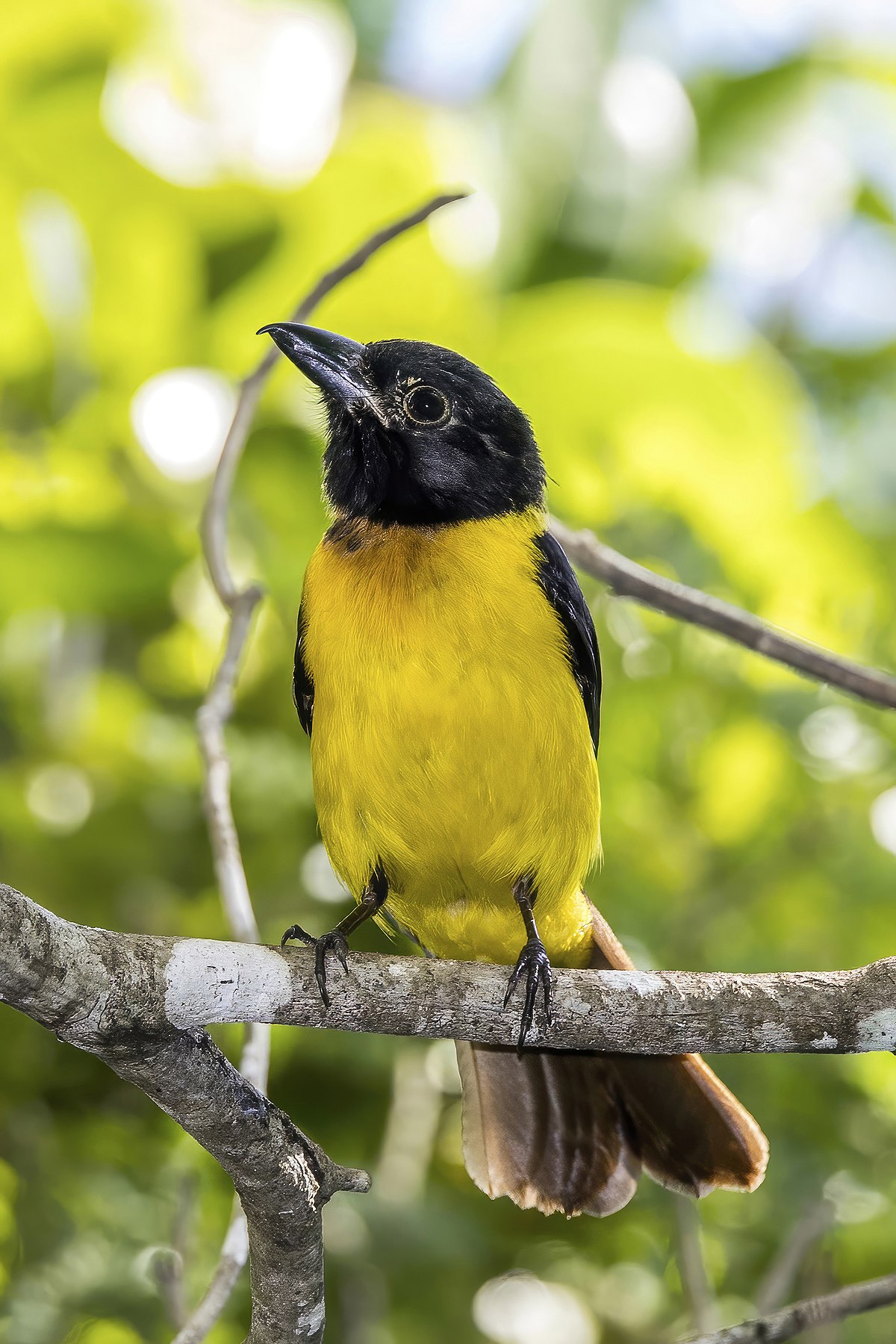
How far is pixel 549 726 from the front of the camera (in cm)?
305

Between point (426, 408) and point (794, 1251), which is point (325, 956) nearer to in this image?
point (794, 1251)

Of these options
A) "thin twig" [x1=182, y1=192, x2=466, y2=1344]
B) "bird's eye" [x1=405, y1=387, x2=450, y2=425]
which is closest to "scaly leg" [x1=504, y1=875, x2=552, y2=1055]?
"thin twig" [x1=182, y1=192, x2=466, y2=1344]

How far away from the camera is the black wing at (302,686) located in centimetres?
334

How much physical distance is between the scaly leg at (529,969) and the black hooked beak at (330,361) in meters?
1.22

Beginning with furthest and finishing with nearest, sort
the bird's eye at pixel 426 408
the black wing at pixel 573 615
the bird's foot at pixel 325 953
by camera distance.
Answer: the bird's eye at pixel 426 408 → the black wing at pixel 573 615 → the bird's foot at pixel 325 953

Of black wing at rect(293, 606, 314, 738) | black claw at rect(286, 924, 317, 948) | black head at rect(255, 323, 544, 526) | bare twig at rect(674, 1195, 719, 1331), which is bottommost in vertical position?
bare twig at rect(674, 1195, 719, 1331)

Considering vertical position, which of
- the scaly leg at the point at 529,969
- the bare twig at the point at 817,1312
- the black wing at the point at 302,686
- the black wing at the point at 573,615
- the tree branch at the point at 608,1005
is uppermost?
the black wing at the point at 573,615

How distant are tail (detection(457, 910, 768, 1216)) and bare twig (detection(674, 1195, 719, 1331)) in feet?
0.35

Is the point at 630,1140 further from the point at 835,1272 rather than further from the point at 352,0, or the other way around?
the point at 352,0

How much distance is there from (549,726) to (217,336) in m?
1.80

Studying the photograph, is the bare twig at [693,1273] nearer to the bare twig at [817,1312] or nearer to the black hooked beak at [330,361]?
the bare twig at [817,1312]

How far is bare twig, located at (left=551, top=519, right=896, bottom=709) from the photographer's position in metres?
2.79

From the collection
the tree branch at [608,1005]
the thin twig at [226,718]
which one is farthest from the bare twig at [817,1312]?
the thin twig at [226,718]

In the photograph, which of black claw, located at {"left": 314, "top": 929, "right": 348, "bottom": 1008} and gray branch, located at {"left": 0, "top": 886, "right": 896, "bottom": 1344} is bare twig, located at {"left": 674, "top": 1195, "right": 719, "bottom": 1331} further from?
black claw, located at {"left": 314, "top": 929, "right": 348, "bottom": 1008}
